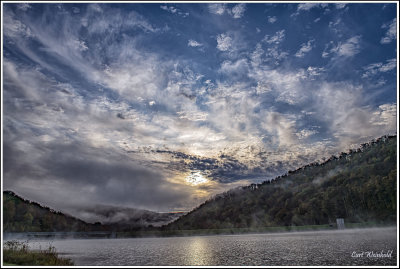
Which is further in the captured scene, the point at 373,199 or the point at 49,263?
the point at 373,199

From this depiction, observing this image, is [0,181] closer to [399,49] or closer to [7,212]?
[399,49]

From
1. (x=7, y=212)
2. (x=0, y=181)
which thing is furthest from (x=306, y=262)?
(x=7, y=212)

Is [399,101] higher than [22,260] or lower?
higher

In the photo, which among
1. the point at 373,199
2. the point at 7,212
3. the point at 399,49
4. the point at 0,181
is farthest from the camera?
the point at 7,212

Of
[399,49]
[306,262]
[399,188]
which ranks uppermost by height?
[399,49]

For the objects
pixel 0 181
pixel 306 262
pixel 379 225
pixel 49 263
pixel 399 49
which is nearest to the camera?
pixel 0 181

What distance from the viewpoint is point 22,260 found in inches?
1479

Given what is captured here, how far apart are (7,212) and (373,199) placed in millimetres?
243274

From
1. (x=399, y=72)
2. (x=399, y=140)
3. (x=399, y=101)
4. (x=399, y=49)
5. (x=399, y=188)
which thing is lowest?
(x=399, y=188)

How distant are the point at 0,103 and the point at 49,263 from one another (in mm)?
23968

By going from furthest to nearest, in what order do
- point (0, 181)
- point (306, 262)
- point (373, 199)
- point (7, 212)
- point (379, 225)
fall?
point (7, 212)
point (373, 199)
point (379, 225)
point (306, 262)
point (0, 181)

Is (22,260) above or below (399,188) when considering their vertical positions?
below

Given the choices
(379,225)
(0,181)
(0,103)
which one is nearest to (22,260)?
(0,181)

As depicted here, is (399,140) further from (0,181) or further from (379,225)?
(379,225)
